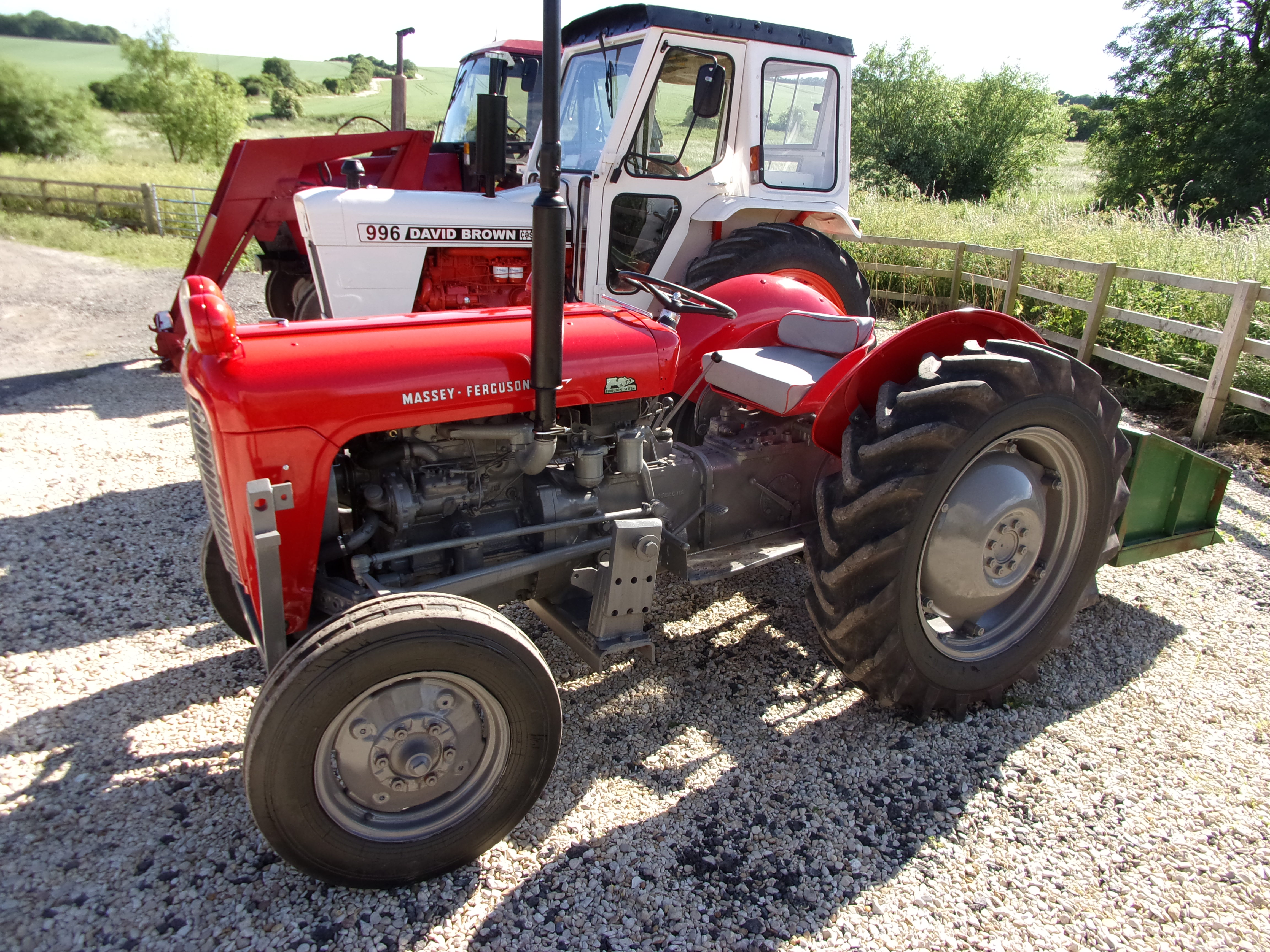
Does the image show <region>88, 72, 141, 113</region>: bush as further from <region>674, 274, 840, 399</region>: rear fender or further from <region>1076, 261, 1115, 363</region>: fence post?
<region>674, 274, 840, 399</region>: rear fender

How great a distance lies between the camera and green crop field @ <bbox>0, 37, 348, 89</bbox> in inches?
1038

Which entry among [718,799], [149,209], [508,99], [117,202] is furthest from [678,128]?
[117,202]

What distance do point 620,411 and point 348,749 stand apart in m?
1.19

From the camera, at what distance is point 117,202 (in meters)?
15.1

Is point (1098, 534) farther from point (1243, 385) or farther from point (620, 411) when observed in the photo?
point (1243, 385)

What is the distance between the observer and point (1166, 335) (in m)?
6.51

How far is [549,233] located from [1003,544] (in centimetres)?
181

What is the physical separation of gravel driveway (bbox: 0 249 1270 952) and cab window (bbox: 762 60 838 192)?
3.09m

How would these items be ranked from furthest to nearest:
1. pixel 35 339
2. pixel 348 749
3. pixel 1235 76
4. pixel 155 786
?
pixel 1235 76, pixel 35 339, pixel 155 786, pixel 348 749

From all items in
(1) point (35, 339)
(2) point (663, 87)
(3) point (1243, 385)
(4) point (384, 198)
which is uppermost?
(2) point (663, 87)

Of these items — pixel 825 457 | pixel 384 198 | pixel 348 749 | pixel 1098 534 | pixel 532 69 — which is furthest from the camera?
pixel 532 69

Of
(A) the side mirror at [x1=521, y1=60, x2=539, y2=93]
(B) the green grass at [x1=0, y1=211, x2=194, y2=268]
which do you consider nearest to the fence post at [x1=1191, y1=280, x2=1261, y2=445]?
(A) the side mirror at [x1=521, y1=60, x2=539, y2=93]

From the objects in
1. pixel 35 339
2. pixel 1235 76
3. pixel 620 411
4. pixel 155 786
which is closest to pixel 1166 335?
pixel 620 411

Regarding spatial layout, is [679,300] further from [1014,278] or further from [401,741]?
[1014,278]
